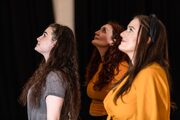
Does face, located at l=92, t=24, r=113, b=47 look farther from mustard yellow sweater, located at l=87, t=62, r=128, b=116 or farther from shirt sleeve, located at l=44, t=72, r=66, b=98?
shirt sleeve, located at l=44, t=72, r=66, b=98

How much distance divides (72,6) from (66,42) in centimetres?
148

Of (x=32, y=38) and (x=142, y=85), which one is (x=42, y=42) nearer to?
(x=142, y=85)

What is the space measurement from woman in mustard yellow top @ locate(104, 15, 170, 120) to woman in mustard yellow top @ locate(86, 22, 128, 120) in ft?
2.66

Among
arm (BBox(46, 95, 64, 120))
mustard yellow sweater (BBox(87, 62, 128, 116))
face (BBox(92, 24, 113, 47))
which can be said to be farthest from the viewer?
face (BBox(92, 24, 113, 47))

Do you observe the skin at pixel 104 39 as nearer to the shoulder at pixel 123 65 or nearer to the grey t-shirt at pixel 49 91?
the shoulder at pixel 123 65

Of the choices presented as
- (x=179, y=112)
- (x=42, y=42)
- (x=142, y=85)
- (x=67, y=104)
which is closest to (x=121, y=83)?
(x=142, y=85)

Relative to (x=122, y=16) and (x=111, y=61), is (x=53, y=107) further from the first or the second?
(x=122, y=16)

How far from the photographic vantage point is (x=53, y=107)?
2.32 metres

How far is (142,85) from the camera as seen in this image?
2.10 meters

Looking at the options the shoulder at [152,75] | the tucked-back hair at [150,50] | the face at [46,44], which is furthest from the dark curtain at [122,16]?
the shoulder at [152,75]

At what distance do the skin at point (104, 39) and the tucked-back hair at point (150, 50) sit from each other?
41.7 inches

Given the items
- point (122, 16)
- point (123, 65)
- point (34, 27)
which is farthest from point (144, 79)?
point (34, 27)

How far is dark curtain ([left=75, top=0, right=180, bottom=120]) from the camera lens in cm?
380

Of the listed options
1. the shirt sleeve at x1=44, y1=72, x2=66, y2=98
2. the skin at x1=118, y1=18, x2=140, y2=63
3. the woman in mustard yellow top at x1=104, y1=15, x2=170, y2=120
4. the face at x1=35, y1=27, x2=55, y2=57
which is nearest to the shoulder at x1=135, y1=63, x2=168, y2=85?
the woman in mustard yellow top at x1=104, y1=15, x2=170, y2=120
